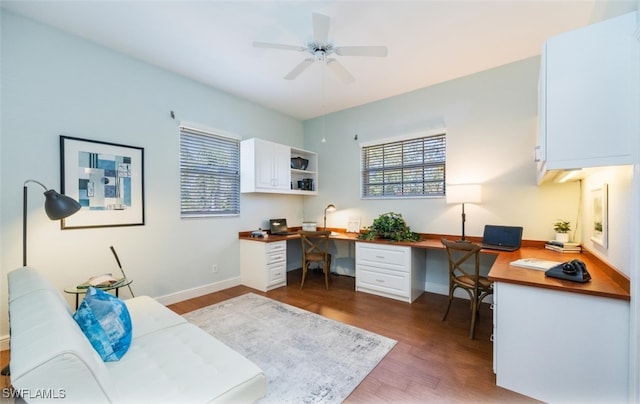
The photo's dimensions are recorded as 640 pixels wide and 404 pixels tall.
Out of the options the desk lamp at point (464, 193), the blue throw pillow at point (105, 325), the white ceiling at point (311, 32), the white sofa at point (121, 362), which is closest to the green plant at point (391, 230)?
the desk lamp at point (464, 193)

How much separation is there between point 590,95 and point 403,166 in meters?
2.71

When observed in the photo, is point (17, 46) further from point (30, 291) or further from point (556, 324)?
point (556, 324)

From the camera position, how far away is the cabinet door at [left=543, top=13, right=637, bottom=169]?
52.6 inches

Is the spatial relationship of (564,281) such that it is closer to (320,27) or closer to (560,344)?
(560,344)

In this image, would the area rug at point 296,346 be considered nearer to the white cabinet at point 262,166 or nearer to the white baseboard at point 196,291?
the white baseboard at point 196,291

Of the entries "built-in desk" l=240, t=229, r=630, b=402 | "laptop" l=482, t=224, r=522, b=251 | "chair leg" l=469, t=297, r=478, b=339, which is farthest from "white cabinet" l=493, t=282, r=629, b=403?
"laptop" l=482, t=224, r=522, b=251

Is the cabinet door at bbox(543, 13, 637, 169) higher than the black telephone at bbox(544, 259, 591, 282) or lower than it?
higher

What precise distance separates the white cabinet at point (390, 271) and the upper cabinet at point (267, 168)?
1637mm

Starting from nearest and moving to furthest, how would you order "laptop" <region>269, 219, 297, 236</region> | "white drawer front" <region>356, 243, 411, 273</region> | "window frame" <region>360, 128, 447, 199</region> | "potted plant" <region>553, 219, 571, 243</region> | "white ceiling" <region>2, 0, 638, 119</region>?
1. "white ceiling" <region>2, 0, 638, 119</region>
2. "potted plant" <region>553, 219, 571, 243</region>
3. "white drawer front" <region>356, 243, 411, 273</region>
4. "window frame" <region>360, 128, 447, 199</region>
5. "laptop" <region>269, 219, 297, 236</region>

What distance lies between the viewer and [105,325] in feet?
4.83

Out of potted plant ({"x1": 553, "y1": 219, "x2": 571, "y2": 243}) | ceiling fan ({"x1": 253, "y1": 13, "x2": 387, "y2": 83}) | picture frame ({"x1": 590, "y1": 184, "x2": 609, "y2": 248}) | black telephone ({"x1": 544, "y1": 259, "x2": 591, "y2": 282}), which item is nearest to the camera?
black telephone ({"x1": 544, "y1": 259, "x2": 591, "y2": 282})

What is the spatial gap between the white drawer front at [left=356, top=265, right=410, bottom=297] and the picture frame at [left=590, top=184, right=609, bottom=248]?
1.82 m

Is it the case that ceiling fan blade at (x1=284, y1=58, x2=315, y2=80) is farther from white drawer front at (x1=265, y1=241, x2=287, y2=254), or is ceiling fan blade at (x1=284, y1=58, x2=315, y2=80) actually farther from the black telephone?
the black telephone

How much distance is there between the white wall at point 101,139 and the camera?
2293 mm
